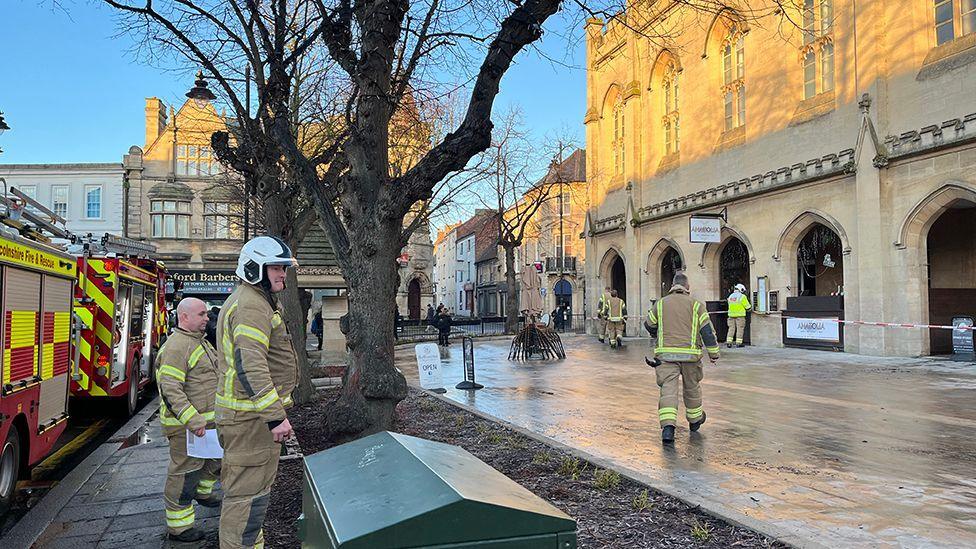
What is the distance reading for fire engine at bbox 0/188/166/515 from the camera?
5.50 meters

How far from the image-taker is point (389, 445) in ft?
7.63

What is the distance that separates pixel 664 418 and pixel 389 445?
5529 mm

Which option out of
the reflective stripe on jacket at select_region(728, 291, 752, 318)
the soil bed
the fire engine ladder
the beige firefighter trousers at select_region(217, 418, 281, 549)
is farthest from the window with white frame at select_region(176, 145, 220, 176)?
the beige firefighter trousers at select_region(217, 418, 281, 549)

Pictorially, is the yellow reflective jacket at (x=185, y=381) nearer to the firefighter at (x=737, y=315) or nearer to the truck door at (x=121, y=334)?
the truck door at (x=121, y=334)

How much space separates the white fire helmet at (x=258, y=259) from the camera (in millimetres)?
3770

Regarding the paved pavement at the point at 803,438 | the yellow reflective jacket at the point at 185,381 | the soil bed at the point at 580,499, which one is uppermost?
the yellow reflective jacket at the point at 185,381

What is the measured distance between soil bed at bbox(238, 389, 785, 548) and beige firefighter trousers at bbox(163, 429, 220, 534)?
544mm

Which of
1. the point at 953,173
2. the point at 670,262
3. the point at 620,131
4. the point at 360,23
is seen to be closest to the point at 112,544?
the point at 360,23

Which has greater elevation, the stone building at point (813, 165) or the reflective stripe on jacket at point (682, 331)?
the stone building at point (813, 165)

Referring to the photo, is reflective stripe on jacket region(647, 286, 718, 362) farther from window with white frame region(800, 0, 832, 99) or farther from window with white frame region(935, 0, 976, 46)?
window with white frame region(800, 0, 832, 99)

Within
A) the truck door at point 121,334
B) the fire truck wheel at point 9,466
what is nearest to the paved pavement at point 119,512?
the fire truck wheel at point 9,466

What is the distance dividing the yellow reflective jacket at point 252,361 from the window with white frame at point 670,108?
82.5 ft

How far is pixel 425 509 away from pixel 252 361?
7.42 ft

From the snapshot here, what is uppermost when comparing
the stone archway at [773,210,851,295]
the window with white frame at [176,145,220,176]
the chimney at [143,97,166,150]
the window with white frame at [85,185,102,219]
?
the chimney at [143,97,166,150]
